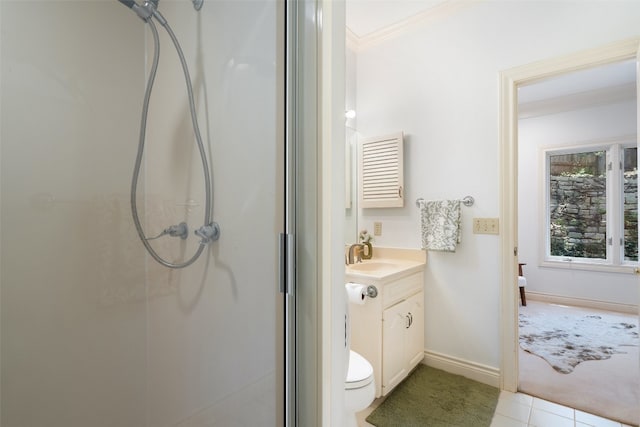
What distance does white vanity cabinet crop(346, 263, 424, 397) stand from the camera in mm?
1828

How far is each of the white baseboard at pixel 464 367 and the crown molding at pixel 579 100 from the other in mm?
3519

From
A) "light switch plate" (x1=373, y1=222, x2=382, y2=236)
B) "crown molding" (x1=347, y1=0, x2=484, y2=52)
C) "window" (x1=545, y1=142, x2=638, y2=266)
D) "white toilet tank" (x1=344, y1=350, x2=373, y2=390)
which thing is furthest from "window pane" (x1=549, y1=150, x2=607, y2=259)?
"white toilet tank" (x1=344, y1=350, x2=373, y2=390)

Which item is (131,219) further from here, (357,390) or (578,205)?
(578,205)

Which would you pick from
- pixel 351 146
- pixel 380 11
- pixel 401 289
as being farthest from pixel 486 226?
pixel 380 11

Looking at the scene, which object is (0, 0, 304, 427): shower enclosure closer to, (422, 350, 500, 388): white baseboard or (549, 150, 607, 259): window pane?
(422, 350, 500, 388): white baseboard

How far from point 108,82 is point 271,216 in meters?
0.90

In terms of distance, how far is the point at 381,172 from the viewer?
2539mm

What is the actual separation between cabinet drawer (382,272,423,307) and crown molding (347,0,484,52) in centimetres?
193

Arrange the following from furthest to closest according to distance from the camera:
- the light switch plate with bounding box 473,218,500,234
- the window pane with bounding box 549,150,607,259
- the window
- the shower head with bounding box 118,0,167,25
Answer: the window pane with bounding box 549,150,607,259, the window, the light switch plate with bounding box 473,218,500,234, the shower head with bounding box 118,0,167,25

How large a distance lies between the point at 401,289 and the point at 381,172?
98 centimetres

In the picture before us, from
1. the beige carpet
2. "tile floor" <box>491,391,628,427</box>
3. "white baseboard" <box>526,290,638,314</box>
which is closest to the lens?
"tile floor" <box>491,391,628,427</box>

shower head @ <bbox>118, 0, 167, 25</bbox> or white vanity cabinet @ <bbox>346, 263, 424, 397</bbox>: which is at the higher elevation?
shower head @ <bbox>118, 0, 167, 25</bbox>

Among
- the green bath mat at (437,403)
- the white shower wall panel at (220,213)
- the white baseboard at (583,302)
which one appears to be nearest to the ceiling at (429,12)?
the white shower wall panel at (220,213)

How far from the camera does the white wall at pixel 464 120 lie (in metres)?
1.95
